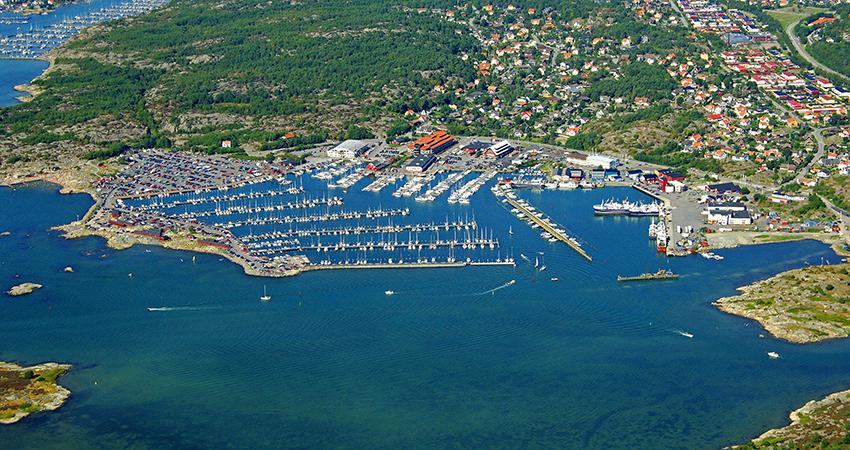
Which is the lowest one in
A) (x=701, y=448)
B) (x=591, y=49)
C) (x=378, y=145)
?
(x=701, y=448)

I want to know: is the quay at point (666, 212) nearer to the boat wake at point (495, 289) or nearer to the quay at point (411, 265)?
the quay at point (411, 265)

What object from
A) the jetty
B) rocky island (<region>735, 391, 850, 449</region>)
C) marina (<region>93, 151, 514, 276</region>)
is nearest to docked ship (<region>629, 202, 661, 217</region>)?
the jetty

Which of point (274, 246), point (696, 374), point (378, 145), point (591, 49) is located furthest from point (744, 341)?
point (591, 49)

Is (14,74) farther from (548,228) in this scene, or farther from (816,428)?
(816,428)

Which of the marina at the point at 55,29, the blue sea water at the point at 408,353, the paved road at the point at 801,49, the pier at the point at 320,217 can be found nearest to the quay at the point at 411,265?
the blue sea water at the point at 408,353

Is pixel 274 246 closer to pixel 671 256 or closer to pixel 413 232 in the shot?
pixel 413 232

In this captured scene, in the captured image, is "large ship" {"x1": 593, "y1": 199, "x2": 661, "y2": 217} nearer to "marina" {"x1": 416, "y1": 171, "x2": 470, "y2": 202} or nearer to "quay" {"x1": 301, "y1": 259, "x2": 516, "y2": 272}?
"marina" {"x1": 416, "y1": 171, "x2": 470, "y2": 202}
